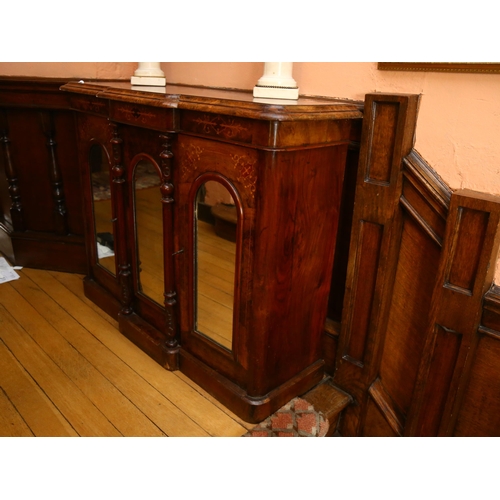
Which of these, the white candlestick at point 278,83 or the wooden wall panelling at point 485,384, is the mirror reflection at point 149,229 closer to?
the white candlestick at point 278,83

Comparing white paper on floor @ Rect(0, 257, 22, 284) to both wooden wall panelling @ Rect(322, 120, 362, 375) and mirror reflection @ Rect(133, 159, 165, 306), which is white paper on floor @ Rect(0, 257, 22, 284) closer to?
mirror reflection @ Rect(133, 159, 165, 306)

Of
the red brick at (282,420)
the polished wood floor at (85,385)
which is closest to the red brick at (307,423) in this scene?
the red brick at (282,420)

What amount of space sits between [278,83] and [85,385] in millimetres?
1509

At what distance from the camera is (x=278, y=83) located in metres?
1.64

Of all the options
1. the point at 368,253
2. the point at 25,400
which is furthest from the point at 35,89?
the point at 368,253

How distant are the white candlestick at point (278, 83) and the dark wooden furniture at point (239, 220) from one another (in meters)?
0.13

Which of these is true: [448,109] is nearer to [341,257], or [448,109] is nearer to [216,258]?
[341,257]

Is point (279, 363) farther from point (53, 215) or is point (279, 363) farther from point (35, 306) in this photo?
point (53, 215)

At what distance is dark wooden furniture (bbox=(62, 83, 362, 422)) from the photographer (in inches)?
57.8

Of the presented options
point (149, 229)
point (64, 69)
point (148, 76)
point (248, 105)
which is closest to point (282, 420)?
point (149, 229)

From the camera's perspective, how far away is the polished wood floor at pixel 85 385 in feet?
5.70
